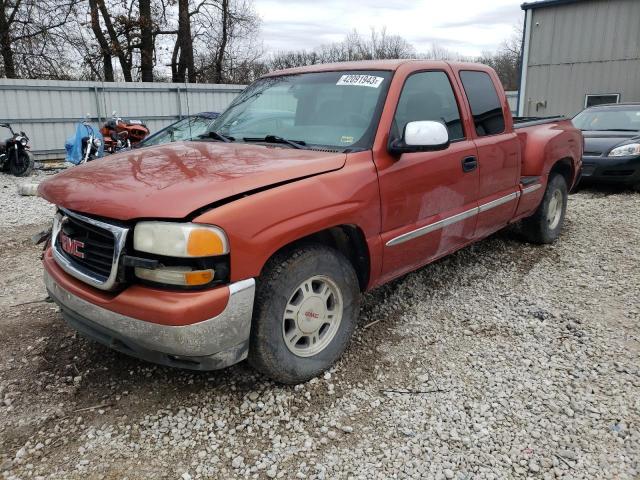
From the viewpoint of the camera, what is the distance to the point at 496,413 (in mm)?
2752

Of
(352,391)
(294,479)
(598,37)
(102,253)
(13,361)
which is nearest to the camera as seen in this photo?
(294,479)

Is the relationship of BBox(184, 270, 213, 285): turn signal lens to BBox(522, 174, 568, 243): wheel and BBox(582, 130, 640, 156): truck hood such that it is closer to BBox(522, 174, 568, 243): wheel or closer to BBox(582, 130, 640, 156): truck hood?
BBox(522, 174, 568, 243): wheel

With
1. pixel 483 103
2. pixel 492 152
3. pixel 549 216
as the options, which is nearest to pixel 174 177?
pixel 492 152

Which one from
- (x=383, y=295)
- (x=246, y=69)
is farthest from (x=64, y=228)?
(x=246, y=69)

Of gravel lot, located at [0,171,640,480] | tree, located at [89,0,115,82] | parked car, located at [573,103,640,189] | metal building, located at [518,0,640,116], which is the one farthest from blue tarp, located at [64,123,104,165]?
metal building, located at [518,0,640,116]

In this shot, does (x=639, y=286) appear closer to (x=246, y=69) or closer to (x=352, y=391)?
(x=352, y=391)

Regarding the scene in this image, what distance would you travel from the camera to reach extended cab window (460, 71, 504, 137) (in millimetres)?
4109

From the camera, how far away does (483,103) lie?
425 centimetres

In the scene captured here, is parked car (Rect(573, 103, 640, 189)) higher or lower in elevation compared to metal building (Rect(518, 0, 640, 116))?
lower

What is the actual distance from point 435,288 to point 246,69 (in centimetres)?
2787

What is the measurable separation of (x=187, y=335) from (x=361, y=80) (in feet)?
6.91

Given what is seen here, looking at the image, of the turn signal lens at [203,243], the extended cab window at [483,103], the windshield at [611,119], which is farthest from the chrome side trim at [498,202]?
the windshield at [611,119]

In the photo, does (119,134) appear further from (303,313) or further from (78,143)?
(303,313)

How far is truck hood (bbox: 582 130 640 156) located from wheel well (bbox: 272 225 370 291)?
23.2ft
